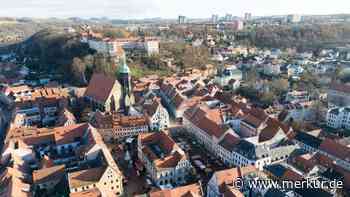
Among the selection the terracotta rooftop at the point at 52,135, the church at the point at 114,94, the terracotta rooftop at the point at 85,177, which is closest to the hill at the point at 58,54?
the church at the point at 114,94

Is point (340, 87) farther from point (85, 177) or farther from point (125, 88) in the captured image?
point (85, 177)

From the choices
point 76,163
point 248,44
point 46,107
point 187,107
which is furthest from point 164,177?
point 248,44

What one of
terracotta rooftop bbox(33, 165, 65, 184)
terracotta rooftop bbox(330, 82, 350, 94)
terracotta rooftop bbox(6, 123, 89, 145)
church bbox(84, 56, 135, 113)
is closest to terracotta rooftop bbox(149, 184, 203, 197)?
terracotta rooftop bbox(33, 165, 65, 184)

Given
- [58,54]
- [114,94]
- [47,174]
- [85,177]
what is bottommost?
[47,174]

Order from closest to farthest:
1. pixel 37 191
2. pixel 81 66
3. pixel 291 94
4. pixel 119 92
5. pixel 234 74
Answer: pixel 37 191, pixel 119 92, pixel 291 94, pixel 81 66, pixel 234 74

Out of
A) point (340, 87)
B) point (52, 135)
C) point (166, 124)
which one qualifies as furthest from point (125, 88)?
point (340, 87)

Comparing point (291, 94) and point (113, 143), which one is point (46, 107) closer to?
point (113, 143)
